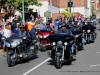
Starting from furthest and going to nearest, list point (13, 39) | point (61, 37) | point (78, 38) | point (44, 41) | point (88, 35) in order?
point (88, 35) → point (44, 41) → point (78, 38) → point (13, 39) → point (61, 37)

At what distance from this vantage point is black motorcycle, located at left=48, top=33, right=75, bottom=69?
12055 millimetres

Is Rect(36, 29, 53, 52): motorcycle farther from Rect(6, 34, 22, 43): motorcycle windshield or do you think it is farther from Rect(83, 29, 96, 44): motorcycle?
Rect(6, 34, 22, 43): motorcycle windshield

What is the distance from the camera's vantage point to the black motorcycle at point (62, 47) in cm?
1206

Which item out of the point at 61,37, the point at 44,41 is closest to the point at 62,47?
the point at 61,37

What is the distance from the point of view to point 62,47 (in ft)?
39.7

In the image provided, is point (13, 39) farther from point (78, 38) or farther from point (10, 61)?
point (78, 38)

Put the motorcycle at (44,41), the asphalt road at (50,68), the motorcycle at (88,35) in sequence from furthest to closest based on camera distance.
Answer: the motorcycle at (88,35), the motorcycle at (44,41), the asphalt road at (50,68)

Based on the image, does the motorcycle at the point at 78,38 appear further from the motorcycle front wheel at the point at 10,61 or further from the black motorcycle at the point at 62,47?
the motorcycle front wheel at the point at 10,61

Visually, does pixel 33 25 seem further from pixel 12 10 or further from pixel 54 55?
pixel 12 10

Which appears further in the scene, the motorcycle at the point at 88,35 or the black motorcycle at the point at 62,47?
the motorcycle at the point at 88,35

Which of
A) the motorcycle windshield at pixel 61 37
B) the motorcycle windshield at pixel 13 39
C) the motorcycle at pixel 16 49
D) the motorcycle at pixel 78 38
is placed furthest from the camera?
the motorcycle at pixel 78 38

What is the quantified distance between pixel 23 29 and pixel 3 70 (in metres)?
2.69

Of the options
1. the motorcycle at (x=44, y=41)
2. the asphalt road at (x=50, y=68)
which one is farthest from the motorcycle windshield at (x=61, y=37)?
the motorcycle at (x=44, y=41)

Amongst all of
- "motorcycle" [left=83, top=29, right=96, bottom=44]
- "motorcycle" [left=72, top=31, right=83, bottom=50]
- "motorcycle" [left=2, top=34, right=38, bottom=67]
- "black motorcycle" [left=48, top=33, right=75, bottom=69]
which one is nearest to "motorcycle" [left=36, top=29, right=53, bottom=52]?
"motorcycle" [left=72, top=31, right=83, bottom=50]
